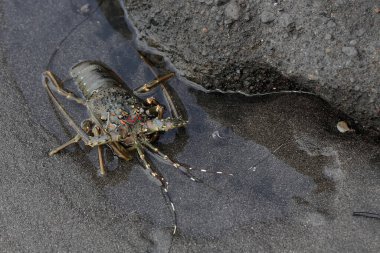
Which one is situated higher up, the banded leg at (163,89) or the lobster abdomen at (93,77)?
the lobster abdomen at (93,77)

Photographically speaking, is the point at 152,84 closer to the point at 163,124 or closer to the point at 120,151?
the point at 163,124

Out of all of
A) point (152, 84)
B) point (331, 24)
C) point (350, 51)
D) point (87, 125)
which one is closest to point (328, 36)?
point (331, 24)

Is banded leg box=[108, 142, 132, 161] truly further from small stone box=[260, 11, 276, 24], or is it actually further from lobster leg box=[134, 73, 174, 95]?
small stone box=[260, 11, 276, 24]

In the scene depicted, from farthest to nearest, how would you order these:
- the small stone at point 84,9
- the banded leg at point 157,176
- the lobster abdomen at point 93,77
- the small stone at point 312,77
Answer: the small stone at point 84,9 → the lobster abdomen at point 93,77 → the banded leg at point 157,176 → the small stone at point 312,77

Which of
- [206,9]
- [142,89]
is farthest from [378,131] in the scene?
[142,89]

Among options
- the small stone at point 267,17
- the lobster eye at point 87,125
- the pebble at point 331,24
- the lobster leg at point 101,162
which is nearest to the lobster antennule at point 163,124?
the lobster leg at point 101,162

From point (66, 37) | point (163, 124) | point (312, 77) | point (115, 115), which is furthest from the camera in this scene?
point (66, 37)

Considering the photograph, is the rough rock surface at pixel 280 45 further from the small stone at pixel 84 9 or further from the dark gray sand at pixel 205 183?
the small stone at pixel 84 9

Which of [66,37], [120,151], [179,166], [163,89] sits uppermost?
[66,37]
